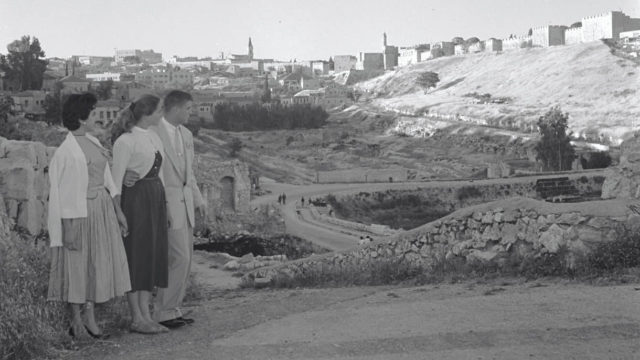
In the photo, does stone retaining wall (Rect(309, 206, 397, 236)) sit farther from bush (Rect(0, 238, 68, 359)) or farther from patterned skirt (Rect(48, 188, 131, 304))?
patterned skirt (Rect(48, 188, 131, 304))

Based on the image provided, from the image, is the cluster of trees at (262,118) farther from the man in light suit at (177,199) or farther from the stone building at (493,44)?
the man in light suit at (177,199)

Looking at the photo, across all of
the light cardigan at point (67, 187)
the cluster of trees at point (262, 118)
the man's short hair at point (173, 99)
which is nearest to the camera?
the light cardigan at point (67, 187)

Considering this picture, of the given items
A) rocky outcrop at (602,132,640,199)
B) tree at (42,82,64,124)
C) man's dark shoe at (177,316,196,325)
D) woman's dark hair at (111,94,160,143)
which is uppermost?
tree at (42,82,64,124)

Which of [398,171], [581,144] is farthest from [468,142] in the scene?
[398,171]

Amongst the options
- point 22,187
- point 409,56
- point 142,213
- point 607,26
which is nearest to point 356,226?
point 22,187

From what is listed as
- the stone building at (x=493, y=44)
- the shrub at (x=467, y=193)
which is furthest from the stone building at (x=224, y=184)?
the stone building at (x=493, y=44)

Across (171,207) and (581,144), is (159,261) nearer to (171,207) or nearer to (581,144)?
(171,207)

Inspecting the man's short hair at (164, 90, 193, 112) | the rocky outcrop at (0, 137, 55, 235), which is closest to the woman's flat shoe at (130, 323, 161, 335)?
the man's short hair at (164, 90, 193, 112)
